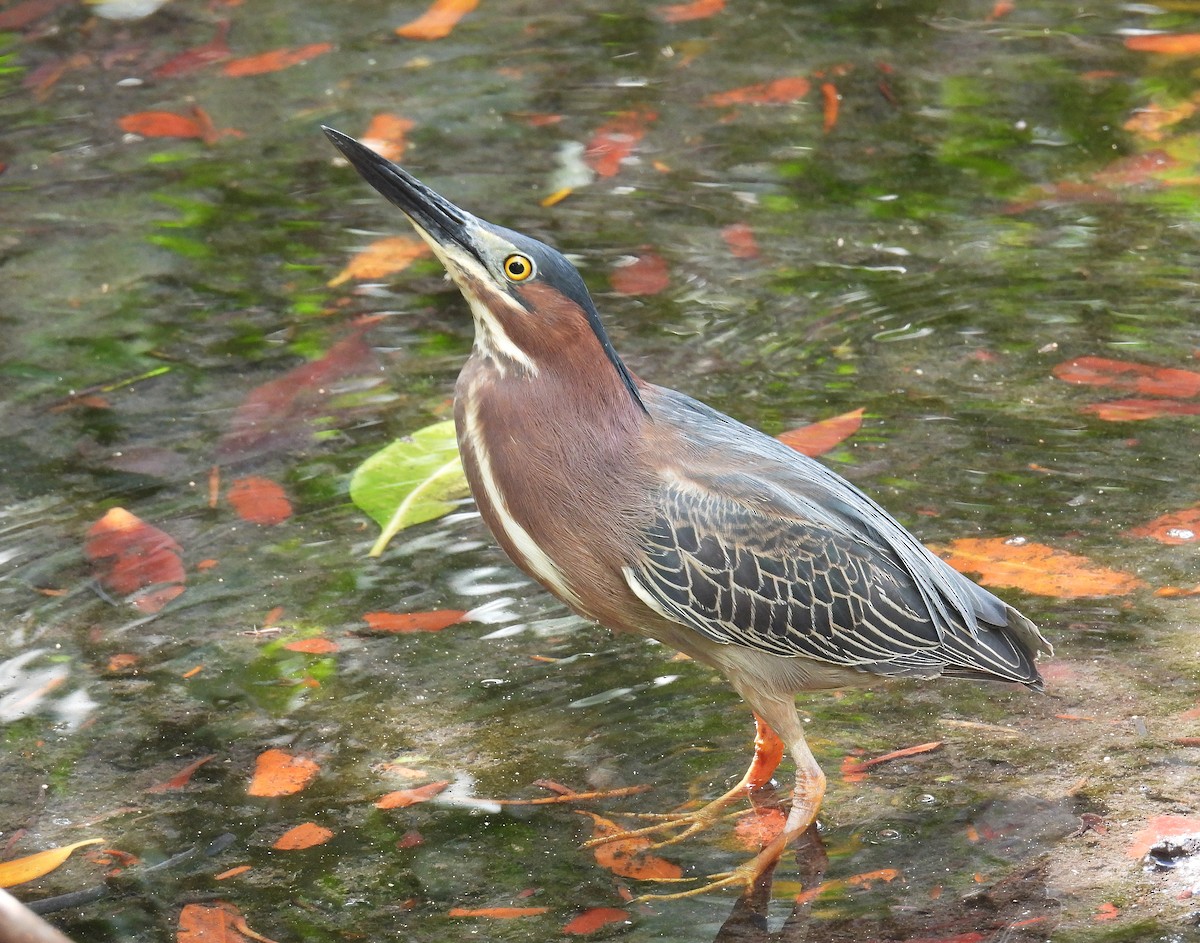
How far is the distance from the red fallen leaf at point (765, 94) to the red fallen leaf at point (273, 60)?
2320mm

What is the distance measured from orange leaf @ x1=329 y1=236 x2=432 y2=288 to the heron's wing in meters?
3.05

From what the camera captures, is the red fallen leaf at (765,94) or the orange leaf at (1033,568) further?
the red fallen leaf at (765,94)

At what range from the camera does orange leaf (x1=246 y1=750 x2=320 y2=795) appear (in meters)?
4.13

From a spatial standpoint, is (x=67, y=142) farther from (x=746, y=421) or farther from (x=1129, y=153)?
(x=1129, y=153)

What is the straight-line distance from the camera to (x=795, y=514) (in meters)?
4.10

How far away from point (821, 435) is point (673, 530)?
1837 mm

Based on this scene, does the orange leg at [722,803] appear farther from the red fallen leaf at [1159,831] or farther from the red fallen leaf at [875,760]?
the red fallen leaf at [1159,831]

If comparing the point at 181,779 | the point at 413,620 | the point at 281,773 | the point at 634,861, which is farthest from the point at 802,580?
the point at 181,779

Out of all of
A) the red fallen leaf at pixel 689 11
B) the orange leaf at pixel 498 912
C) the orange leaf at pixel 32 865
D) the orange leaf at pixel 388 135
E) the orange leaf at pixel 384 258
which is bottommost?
the orange leaf at pixel 498 912

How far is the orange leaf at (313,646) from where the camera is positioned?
4723 mm

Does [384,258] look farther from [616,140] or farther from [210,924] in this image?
[210,924]

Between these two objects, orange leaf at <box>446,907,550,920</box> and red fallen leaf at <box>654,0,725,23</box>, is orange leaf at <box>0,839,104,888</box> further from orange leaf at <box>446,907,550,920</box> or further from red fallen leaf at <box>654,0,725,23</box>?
red fallen leaf at <box>654,0,725,23</box>

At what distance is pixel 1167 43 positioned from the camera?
334 inches

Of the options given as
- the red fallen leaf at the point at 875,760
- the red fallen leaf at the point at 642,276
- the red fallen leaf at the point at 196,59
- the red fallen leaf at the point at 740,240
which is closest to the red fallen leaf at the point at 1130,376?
the red fallen leaf at the point at 740,240
